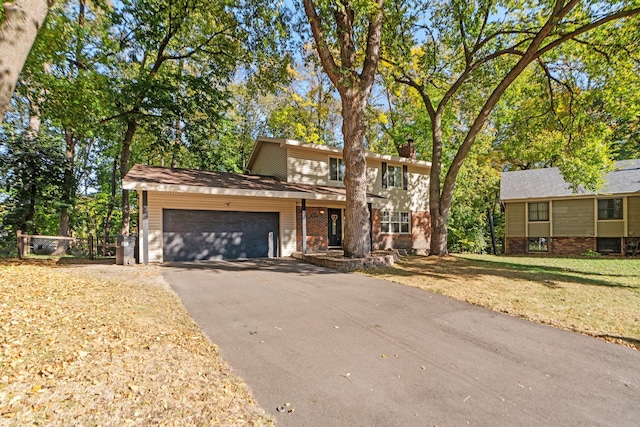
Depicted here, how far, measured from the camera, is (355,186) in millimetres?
10680

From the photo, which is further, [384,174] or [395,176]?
[395,176]

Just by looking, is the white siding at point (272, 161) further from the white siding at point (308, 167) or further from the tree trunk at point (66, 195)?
the tree trunk at point (66, 195)

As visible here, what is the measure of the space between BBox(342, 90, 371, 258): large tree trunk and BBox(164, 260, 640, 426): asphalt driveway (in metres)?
4.45

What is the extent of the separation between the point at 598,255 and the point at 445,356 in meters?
20.1

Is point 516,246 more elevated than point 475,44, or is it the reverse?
point 475,44

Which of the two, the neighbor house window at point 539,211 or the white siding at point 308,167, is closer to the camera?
the white siding at point 308,167

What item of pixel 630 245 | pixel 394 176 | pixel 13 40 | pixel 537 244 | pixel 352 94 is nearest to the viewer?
pixel 13 40

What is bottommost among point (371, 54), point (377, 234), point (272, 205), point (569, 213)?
point (377, 234)

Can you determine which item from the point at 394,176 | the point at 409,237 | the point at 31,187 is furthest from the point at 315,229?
the point at 31,187

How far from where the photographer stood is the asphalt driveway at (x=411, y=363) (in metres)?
2.71

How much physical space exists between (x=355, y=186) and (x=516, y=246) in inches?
637

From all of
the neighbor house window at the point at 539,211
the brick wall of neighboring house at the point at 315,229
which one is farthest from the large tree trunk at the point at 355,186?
the neighbor house window at the point at 539,211

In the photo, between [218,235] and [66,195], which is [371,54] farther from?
[66,195]

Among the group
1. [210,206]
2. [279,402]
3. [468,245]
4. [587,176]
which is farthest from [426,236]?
[279,402]
